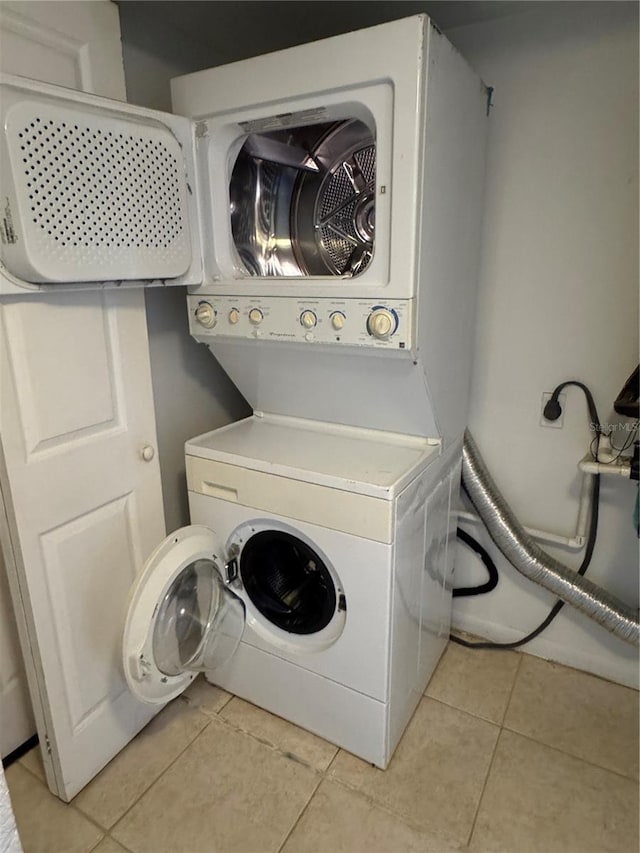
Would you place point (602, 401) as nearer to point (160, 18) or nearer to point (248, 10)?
point (248, 10)

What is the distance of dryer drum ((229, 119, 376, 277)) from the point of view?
150cm

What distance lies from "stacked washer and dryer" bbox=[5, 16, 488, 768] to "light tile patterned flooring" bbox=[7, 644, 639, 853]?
0.12 meters

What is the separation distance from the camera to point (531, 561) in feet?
6.05

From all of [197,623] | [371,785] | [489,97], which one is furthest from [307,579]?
[489,97]

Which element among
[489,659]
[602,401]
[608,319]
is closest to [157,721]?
[489,659]

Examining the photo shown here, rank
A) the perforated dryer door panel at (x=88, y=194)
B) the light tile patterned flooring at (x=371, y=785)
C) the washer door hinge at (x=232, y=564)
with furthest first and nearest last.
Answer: the washer door hinge at (x=232, y=564), the light tile patterned flooring at (x=371, y=785), the perforated dryer door panel at (x=88, y=194)

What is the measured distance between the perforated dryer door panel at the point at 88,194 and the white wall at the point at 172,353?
1.04 ft

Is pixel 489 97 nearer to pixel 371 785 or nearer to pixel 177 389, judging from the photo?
pixel 177 389

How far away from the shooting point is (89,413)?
1454 millimetres

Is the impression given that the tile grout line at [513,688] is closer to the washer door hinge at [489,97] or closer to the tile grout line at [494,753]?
the tile grout line at [494,753]

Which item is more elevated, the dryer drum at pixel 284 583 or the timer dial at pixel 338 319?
the timer dial at pixel 338 319

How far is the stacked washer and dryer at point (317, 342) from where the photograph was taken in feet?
4.07

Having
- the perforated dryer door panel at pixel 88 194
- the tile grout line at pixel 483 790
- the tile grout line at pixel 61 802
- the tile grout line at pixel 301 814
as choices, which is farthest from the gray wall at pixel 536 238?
the tile grout line at pixel 301 814

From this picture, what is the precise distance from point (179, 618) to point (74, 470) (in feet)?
1.70
